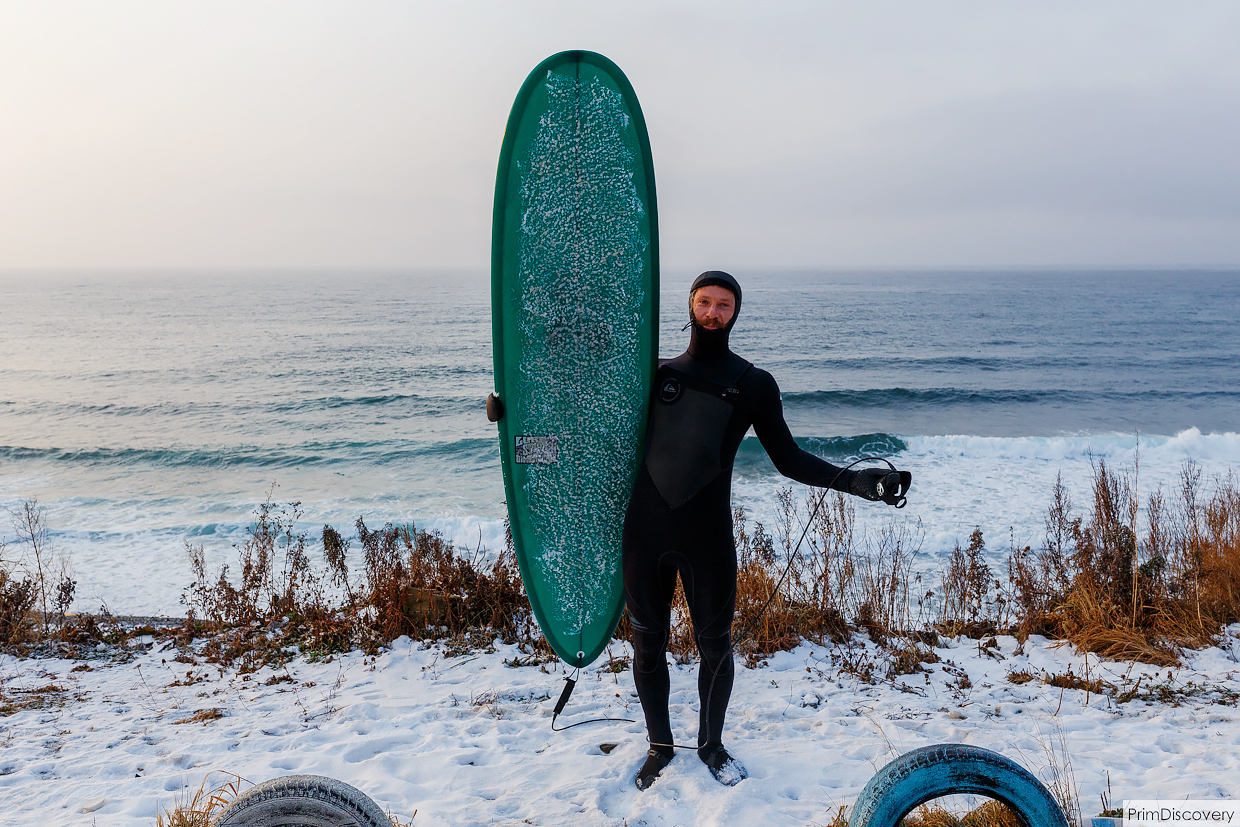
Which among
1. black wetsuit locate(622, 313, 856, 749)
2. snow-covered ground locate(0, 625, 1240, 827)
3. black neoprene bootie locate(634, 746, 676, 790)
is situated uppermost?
black wetsuit locate(622, 313, 856, 749)

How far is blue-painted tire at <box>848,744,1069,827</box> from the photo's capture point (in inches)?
64.9

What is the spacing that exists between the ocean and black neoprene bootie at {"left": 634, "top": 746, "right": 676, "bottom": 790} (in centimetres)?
494

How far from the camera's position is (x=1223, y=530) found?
4914 millimetres

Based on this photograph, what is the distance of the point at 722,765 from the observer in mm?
2543

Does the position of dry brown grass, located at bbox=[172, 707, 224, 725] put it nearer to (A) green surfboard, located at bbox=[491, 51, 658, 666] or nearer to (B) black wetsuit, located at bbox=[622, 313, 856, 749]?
(A) green surfboard, located at bbox=[491, 51, 658, 666]

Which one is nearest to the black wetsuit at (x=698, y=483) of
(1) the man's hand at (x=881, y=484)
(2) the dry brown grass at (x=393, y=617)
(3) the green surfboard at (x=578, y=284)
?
(1) the man's hand at (x=881, y=484)

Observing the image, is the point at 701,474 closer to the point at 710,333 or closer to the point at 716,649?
the point at 710,333

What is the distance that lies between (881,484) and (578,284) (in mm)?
1413

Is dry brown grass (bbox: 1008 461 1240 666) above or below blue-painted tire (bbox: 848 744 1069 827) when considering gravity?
below

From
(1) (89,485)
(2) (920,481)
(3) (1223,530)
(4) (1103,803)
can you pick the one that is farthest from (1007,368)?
(1) (89,485)

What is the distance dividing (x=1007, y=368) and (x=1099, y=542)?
17686 mm

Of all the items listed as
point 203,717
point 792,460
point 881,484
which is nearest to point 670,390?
point 792,460

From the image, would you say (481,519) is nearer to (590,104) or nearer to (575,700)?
(575,700)

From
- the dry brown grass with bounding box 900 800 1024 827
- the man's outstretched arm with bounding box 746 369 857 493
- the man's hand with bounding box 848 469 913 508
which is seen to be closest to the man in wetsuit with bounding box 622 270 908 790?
the man's outstretched arm with bounding box 746 369 857 493
